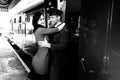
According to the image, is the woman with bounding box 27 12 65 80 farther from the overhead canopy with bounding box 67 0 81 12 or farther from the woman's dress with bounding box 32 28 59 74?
the overhead canopy with bounding box 67 0 81 12

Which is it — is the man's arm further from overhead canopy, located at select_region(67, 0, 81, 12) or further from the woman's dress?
overhead canopy, located at select_region(67, 0, 81, 12)

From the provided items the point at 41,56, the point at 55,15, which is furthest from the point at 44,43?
the point at 55,15

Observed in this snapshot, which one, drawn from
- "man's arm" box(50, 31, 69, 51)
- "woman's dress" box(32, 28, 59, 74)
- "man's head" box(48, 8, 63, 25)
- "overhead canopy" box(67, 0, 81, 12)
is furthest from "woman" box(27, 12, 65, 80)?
"overhead canopy" box(67, 0, 81, 12)

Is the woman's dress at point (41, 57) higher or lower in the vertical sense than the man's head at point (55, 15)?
lower

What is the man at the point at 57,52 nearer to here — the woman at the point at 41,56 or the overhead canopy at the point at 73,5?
the woman at the point at 41,56

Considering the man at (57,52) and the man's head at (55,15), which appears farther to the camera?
the man's head at (55,15)

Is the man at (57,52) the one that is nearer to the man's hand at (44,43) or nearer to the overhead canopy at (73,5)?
the man's hand at (44,43)

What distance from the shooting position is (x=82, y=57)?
182 centimetres

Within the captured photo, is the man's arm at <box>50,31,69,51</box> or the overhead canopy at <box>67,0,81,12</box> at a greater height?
the overhead canopy at <box>67,0,81,12</box>

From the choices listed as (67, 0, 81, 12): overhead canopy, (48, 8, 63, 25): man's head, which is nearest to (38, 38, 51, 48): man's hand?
(48, 8, 63, 25): man's head

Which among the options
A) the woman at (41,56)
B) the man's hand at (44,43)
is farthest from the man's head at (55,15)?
the man's hand at (44,43)

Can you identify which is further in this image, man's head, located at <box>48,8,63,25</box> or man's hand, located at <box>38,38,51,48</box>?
man's head, located at <box>48,8,63,25</box>

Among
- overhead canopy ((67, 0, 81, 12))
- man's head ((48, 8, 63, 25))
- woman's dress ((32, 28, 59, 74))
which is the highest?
overhead canopy ((67, 0, 81, 12))

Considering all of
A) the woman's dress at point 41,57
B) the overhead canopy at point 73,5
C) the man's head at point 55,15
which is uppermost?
the overhead canopy at point 73,5
